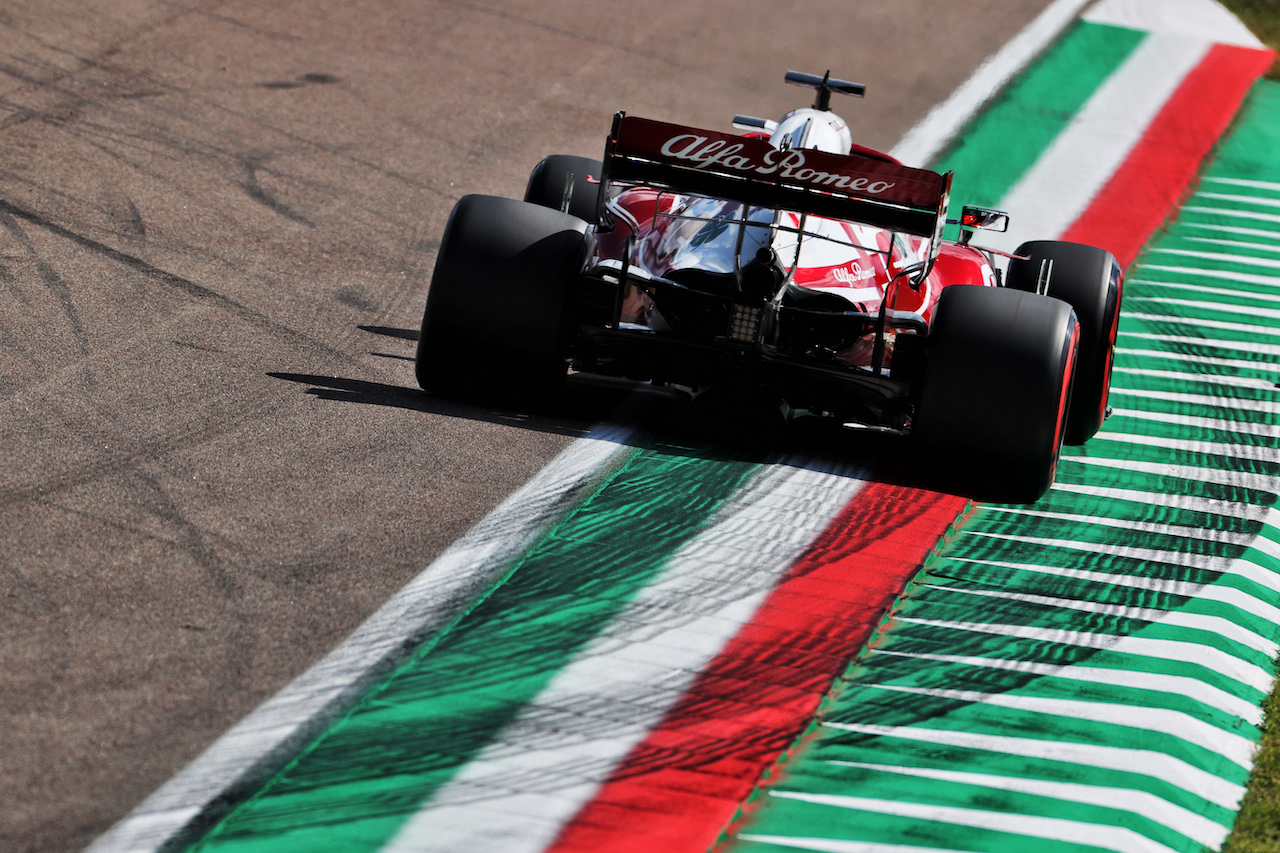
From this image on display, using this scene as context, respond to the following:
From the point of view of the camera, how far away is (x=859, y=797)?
5164 millimetres

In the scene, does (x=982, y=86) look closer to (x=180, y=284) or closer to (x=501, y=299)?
(x=180, y=284)

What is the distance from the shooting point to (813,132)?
30.3 ft

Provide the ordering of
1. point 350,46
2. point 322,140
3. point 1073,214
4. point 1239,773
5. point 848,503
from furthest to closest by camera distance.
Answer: point 350,46 < point 1073,214 < point 322,140 < point 848,503 < point 1239,773

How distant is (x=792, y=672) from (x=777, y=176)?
284 cm

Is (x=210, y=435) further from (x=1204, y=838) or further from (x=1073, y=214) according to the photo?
(x=1073, y=214)

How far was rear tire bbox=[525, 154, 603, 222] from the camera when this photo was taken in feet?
32.7

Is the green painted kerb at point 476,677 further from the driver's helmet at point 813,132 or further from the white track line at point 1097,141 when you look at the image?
the white track line at point 1097,141

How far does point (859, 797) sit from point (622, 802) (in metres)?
0.82

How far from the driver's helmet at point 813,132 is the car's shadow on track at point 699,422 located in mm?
1648

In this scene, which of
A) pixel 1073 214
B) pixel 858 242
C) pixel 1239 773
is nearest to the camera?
pixel 1239 773

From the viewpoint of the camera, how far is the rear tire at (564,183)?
9969mm

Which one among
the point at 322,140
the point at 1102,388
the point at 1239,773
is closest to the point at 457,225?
the point at 1102,388

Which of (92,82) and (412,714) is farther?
(92,82)

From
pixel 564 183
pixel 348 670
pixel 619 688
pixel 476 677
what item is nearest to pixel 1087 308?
pixel 564 183
